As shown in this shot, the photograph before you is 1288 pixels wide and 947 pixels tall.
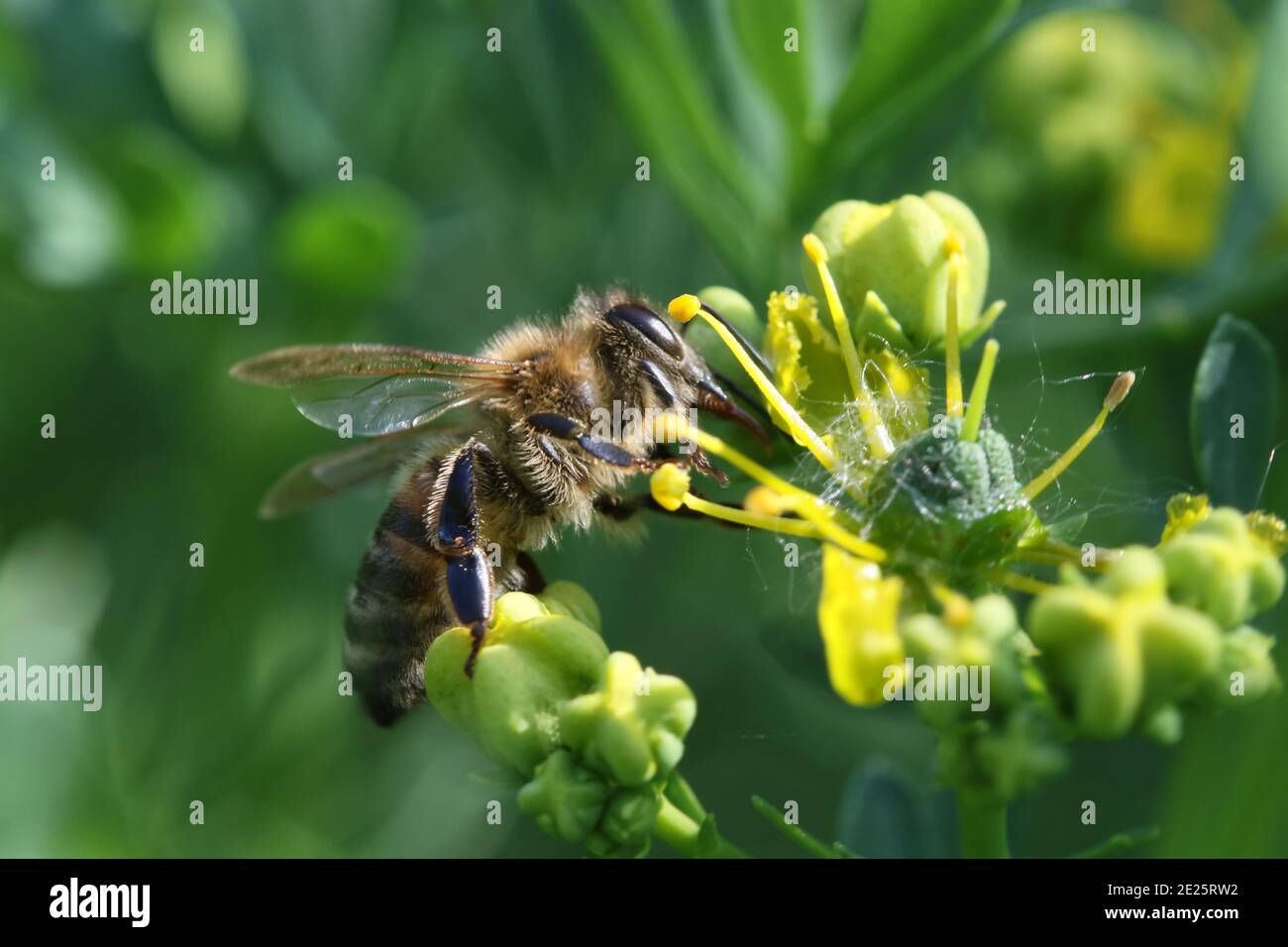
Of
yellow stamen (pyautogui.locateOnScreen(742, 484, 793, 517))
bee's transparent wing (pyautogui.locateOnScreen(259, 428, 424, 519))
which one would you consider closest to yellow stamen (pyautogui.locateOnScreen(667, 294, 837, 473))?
yellow stamen (pyautogui.locateOnScreen(742, 484, 793, 517))

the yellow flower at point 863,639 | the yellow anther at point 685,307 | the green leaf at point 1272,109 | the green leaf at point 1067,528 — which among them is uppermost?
the green leaf at point 1272,109

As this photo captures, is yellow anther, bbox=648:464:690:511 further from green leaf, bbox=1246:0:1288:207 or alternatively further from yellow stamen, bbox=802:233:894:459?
green leaf, bbox=1246:0:1288:207

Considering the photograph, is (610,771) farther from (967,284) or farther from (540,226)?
(540,226)

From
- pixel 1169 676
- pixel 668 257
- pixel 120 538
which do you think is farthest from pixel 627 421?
pixel 120 538

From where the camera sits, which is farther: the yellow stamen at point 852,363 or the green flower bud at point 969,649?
the yellow stamen at point 852,363

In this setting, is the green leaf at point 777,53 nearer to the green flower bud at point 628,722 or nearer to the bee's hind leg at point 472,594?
the bee's hind leg at point 472,594

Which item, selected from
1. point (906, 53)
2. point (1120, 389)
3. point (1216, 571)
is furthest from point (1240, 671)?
point (906, 53)

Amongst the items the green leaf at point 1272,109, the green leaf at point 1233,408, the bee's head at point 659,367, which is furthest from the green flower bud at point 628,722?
the green leaf at point 1272,109
